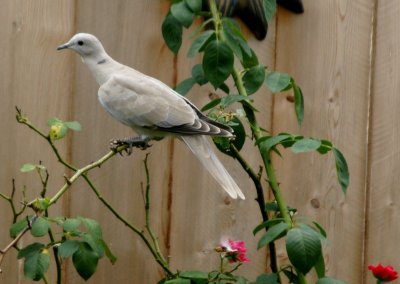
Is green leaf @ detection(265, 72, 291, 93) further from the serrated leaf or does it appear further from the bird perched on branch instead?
the serrated leaf

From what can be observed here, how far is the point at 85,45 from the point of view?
1.51 meters

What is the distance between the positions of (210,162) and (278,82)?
186 millimetres

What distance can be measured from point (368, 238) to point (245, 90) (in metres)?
0.56

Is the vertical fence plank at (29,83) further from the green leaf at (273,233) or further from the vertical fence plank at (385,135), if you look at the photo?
the vertical fence plank at (385,135)

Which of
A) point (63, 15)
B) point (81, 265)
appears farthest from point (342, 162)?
point (63, 15)

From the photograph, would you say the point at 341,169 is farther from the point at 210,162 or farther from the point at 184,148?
the point at 184,148

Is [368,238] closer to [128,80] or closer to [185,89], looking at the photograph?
[185,89]

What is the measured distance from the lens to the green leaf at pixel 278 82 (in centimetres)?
150

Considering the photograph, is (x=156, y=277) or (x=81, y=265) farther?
(x=156, y=277)

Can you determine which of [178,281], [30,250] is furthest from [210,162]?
[30,250]

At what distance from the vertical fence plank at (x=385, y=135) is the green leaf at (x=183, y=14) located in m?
0.55

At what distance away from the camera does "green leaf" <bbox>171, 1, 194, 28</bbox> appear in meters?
1.56

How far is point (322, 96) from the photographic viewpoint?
1.90 m

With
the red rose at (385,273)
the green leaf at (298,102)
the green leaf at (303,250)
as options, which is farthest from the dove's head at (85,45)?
the red rose at (385,273)
